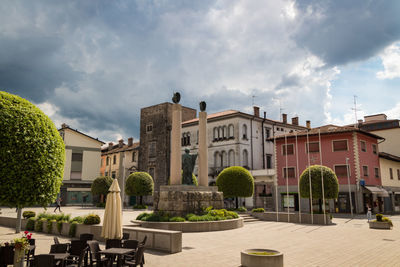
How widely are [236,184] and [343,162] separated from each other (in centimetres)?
1405

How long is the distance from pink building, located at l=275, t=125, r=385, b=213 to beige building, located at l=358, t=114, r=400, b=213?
2.18 meters

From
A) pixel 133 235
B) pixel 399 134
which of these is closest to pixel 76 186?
pixel 133 235

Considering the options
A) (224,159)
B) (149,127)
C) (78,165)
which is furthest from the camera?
(149,127)

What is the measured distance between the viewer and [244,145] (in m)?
45.6

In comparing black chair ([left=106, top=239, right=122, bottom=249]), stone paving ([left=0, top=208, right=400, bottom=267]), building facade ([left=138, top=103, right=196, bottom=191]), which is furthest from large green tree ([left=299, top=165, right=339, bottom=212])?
building facade ([left=138, top=103, right=196, bottom=191])

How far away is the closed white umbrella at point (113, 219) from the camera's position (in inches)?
435

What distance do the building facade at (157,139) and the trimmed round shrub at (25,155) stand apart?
4357 cm

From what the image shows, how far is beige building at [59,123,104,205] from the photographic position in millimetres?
52500

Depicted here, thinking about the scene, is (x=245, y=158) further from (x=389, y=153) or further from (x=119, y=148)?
(x=119, y=148)

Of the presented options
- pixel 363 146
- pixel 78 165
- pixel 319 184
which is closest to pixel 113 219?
pixel 319 184

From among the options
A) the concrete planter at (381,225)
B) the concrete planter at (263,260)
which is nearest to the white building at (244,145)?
the concrete planter at (381,225)

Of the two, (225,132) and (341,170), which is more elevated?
(225,132)

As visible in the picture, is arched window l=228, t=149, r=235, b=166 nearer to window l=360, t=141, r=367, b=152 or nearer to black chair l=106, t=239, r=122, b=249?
window l=360, t=141, r=367, b=152

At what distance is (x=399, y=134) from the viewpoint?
45.0 metres
